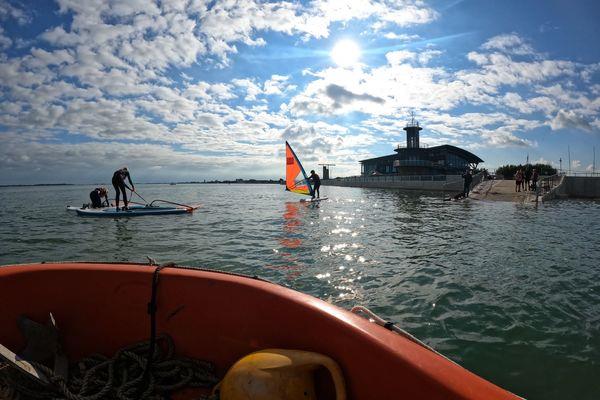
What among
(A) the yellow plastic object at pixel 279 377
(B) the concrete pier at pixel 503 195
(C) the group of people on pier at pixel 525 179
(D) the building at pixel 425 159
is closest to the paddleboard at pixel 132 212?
(A) the yellow plastic object at pixel 279 377

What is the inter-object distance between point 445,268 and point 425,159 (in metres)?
78.8

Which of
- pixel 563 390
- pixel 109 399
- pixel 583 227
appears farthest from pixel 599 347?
pixel 583 227

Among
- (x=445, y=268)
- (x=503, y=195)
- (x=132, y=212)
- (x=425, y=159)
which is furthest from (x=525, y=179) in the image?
(x=425, y=159)

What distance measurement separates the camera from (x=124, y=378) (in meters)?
2.99

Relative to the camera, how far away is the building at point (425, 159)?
77.2 metres

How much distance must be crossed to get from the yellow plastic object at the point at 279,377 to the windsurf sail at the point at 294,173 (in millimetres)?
25711

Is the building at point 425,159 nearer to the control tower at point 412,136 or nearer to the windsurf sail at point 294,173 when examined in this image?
the control tower at point 412,136

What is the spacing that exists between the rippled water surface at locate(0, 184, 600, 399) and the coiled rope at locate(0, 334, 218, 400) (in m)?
2.83

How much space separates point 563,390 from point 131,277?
14.9 feet

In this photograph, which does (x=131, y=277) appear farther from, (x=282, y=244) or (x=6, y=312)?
(x=282, y=244)

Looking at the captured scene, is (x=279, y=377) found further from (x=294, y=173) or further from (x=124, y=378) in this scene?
(x=294, y=173)

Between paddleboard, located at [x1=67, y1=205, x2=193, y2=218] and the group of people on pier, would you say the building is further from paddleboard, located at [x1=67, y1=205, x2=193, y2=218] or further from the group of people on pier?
paddleboard, located at [x1=67, y1=205, x2=193, y2=218]

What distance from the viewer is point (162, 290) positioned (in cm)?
329

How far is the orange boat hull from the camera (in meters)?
2.07
